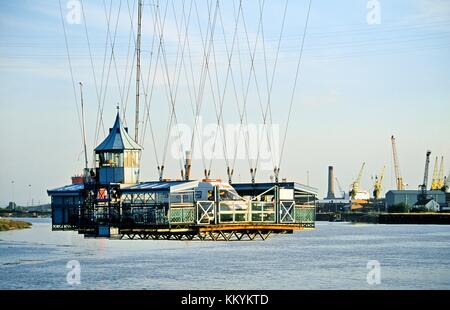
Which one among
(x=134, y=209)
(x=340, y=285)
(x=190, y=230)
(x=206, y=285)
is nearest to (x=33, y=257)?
(x=134, y=209)

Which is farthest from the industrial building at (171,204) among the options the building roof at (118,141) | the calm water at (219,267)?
the calm water at (219,267)

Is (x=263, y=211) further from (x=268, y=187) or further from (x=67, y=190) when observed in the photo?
(x=67, y=190)

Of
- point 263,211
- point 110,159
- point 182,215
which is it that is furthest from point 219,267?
point 110,159

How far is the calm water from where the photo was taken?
8450cm

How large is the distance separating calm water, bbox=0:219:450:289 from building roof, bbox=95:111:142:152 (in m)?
13.2

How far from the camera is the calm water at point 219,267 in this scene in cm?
8450

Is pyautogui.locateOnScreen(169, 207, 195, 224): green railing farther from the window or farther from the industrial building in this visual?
the window

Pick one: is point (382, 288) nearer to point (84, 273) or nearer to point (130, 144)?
point (84, 273)

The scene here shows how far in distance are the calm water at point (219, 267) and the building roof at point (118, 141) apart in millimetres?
13191

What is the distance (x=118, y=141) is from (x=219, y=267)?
21456 millimetres

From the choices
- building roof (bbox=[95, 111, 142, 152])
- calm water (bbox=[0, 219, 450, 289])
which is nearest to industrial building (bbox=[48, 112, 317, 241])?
building roof (bbox=[95, 111, 142, 152])

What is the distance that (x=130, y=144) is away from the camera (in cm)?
11131

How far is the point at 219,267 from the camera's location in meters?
99.5

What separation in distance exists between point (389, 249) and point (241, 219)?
42.5 meters
